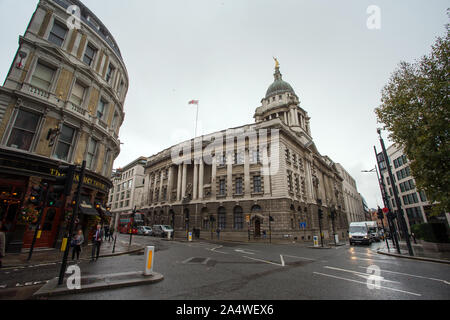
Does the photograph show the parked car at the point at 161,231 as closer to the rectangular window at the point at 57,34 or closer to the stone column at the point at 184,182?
the stone column at the point at 184,182

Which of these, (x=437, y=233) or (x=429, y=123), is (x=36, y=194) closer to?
(x=429, y=123)

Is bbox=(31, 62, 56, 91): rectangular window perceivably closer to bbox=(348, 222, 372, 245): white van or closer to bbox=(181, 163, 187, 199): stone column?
bbox=(181, 163, 187, 199): stone column

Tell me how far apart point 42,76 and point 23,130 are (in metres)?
4.09

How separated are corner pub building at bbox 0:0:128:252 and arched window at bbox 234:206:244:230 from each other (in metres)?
18.6

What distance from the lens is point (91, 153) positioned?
53.7 ft

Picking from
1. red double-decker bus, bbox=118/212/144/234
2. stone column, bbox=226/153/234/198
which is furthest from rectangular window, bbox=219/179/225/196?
red double-decker bus, bbox=118/212/144/234

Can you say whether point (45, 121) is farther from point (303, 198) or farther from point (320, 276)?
point (303, 198)

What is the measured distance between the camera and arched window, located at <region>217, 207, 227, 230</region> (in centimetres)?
3206

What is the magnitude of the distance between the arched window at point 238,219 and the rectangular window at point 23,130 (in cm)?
2513

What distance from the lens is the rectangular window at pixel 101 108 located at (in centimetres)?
1744

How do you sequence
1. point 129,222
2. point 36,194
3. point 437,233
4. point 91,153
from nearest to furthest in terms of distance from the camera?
1. point 36,194
2. point 91,153
3. point 437,233
4. point 129,222

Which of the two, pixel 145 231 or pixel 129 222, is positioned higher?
pixel 129 222

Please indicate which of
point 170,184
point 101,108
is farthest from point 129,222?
point 101,108
